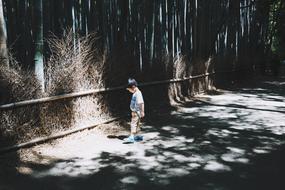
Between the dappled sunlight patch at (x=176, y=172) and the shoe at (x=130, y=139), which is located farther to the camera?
the shoe at (x=130, y=139)

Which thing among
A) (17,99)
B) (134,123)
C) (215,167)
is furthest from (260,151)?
(17,99)

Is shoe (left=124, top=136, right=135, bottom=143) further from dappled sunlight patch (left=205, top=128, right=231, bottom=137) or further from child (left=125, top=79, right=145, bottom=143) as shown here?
dappled sunlight patch (left=205, top=128, right=231, bottom=137)

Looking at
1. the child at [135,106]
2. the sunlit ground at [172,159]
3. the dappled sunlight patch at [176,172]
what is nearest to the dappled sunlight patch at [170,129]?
the sunlit ground at [172,159]

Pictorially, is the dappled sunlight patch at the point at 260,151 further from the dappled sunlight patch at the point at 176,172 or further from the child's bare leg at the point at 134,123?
the child's bare leg at the point at 134,123

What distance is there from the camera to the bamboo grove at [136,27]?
8.05m

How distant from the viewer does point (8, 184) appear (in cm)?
492

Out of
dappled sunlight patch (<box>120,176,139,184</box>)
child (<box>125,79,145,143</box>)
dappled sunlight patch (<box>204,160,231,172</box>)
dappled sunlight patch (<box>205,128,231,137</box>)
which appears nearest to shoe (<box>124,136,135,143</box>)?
child (<box>125,79,145,143</box>)

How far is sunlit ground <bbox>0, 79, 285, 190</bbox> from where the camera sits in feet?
16.4

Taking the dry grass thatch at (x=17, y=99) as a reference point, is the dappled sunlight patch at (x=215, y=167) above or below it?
below

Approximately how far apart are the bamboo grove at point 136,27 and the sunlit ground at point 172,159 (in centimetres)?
196

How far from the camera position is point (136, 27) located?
10961 millimetres

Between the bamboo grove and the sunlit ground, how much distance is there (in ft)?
6.42

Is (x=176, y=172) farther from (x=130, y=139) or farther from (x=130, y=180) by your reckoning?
(x=130, y=139)

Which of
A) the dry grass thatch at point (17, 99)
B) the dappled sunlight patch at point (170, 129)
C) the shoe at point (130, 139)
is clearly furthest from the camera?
the dappled sunlight patch at point (170, 129)
